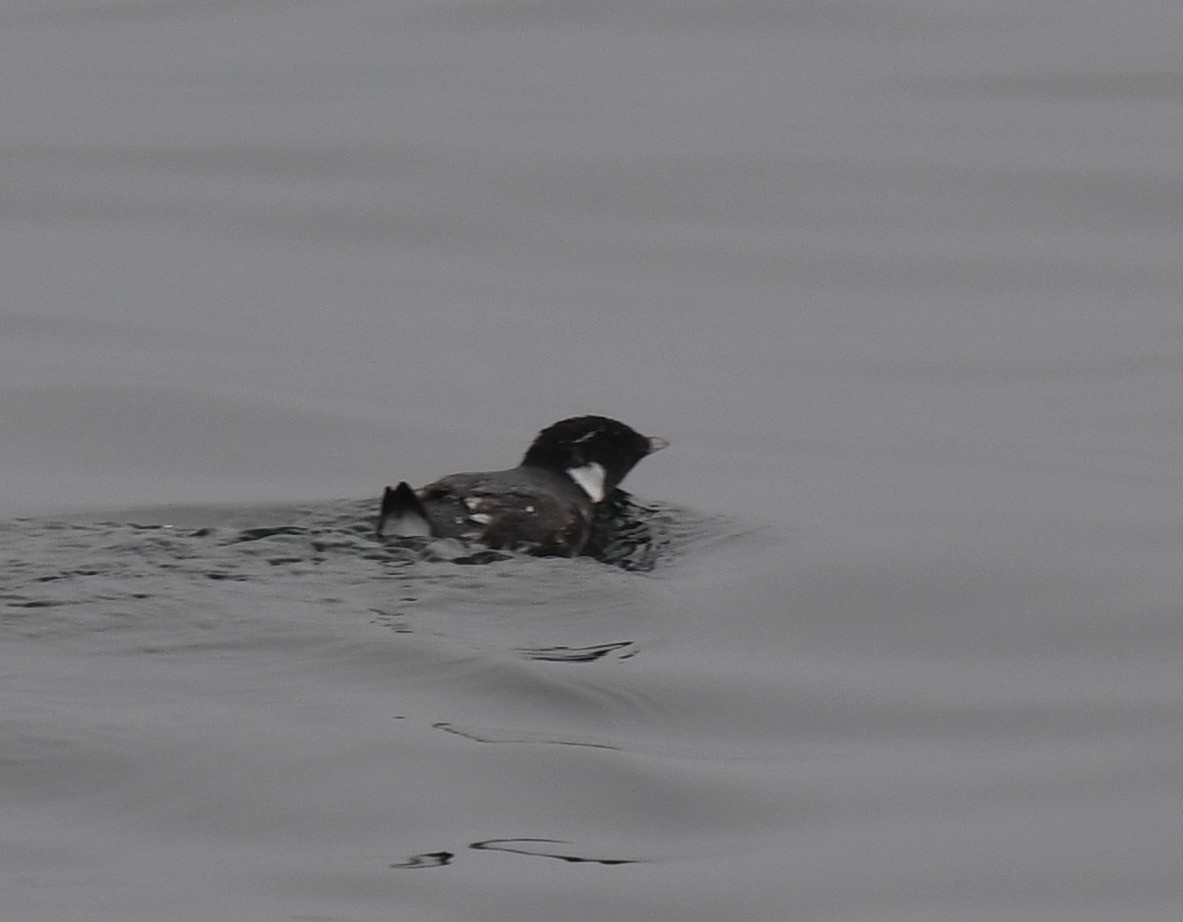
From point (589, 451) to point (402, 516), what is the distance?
5.69 feet


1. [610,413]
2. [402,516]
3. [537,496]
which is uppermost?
[610,413]

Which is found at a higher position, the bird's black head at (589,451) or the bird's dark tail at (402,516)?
the bird's black head at (589,451)

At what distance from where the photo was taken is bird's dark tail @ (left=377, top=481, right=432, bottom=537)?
8.79m

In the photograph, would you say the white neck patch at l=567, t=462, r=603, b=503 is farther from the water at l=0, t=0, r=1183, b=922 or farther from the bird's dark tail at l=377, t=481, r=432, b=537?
the bird's dark tail at l=377, t=481, r=432, b=537

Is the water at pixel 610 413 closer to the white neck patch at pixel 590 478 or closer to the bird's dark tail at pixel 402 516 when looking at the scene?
the bird's dark tail at pixel 402 516

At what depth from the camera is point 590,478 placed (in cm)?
1051

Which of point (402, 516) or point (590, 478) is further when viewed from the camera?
point (590, 478)

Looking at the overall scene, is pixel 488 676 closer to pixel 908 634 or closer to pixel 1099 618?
pixel 908 634

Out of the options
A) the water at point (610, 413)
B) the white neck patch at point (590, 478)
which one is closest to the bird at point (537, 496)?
the white neck patch at point (590, 478)

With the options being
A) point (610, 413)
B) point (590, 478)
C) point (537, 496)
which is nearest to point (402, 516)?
point (537, 496)

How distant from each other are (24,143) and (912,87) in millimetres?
A: 6835

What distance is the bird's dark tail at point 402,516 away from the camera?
8.79m

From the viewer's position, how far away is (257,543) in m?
9.27

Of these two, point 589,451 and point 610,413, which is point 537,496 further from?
point 610,413
